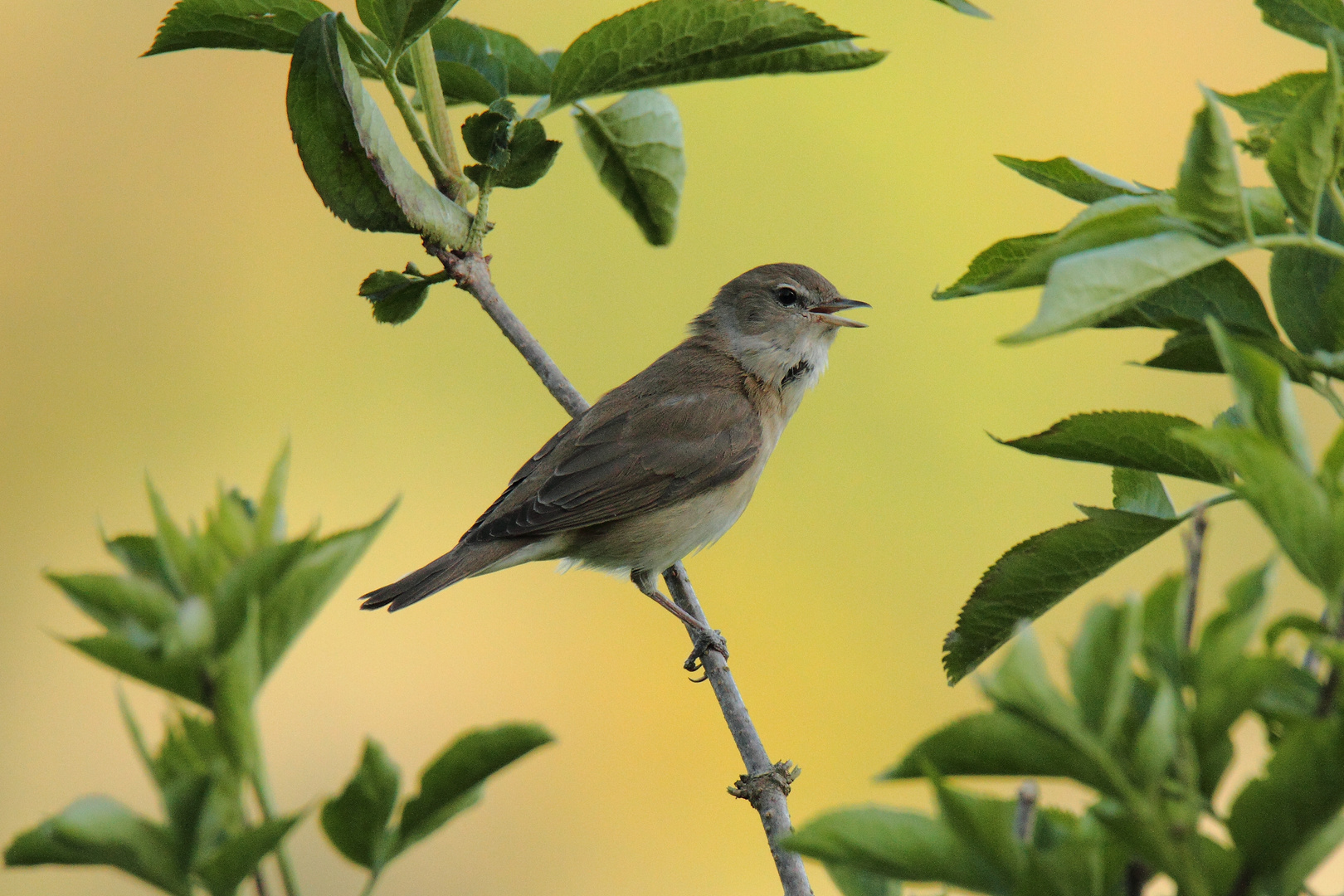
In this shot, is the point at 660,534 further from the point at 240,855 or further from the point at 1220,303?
the point at 240,855

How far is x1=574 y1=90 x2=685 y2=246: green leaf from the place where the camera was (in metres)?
2.47

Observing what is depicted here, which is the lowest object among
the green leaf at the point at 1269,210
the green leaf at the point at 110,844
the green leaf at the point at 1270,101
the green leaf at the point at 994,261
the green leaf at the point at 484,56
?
the green leaf at the point at 110,844

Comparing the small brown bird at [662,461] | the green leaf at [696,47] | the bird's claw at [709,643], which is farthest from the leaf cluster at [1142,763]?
the small brown bird at [662,461]

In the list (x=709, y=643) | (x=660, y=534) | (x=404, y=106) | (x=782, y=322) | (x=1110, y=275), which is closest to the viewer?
(x=1110, y=275)

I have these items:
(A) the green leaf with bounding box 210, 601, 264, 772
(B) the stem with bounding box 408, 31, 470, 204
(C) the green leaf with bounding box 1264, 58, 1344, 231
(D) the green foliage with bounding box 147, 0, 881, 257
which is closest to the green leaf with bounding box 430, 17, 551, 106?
(D) the green foliage with bounding box 147, 0, 881, 257

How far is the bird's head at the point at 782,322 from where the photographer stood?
4.39 metres

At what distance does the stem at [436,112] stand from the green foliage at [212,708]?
1.40m

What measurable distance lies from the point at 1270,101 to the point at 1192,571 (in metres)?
0.88

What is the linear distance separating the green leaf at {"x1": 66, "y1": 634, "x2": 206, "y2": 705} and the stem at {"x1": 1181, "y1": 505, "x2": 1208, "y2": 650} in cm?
64

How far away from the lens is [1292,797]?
0.71m

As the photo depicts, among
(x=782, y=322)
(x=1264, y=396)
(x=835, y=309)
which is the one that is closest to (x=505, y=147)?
(x=1264, y=396)

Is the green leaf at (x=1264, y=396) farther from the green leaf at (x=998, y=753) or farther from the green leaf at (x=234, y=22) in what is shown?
the green leaf at (x=234, y=22)

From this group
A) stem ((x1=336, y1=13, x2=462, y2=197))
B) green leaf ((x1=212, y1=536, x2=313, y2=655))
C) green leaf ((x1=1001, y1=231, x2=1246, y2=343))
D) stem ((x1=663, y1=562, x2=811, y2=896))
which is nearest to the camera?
green leaf ((x1=212, y1=536, x2=313, y2=655))

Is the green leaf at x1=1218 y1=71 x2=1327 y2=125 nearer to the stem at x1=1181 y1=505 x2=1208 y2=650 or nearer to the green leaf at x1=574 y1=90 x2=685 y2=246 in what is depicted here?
the stem at x1=1181 y1=505 x2=1208 y2=650
